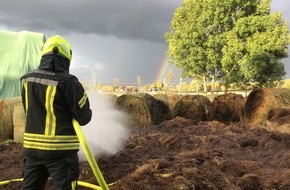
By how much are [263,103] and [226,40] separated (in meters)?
22.8

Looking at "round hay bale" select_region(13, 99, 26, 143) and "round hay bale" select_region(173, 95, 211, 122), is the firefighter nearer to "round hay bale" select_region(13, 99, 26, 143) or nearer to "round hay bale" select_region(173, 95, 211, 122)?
"round hay bale" select_region(13, 99, 26, 143)

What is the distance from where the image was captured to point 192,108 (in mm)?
15164

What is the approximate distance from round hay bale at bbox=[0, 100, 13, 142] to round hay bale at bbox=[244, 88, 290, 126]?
7.23 metres

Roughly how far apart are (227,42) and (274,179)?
2923 centimetres

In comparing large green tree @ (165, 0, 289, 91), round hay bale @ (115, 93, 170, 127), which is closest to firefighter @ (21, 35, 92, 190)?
round hay bale @ (115, 93, 170, 127)

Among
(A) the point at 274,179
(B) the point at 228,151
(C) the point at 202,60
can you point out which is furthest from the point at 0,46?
(A) the point at 274,179

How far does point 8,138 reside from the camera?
10203mm

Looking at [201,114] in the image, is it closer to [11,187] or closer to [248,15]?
[11,187]

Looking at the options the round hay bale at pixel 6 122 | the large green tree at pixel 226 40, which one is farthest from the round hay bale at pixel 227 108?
the large green tree at pixel 226 40

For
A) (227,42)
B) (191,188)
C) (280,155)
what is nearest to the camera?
(191,188)

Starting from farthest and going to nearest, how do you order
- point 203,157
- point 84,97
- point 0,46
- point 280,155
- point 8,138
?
point 0,46, point 8,138, point 280,155, point 203,157, point 84,97

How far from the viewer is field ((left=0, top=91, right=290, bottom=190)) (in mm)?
5121

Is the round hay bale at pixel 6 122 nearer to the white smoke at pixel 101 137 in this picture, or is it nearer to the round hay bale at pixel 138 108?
the white smoke at pixel 101 137

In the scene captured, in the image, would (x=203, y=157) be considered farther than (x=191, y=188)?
Yes
